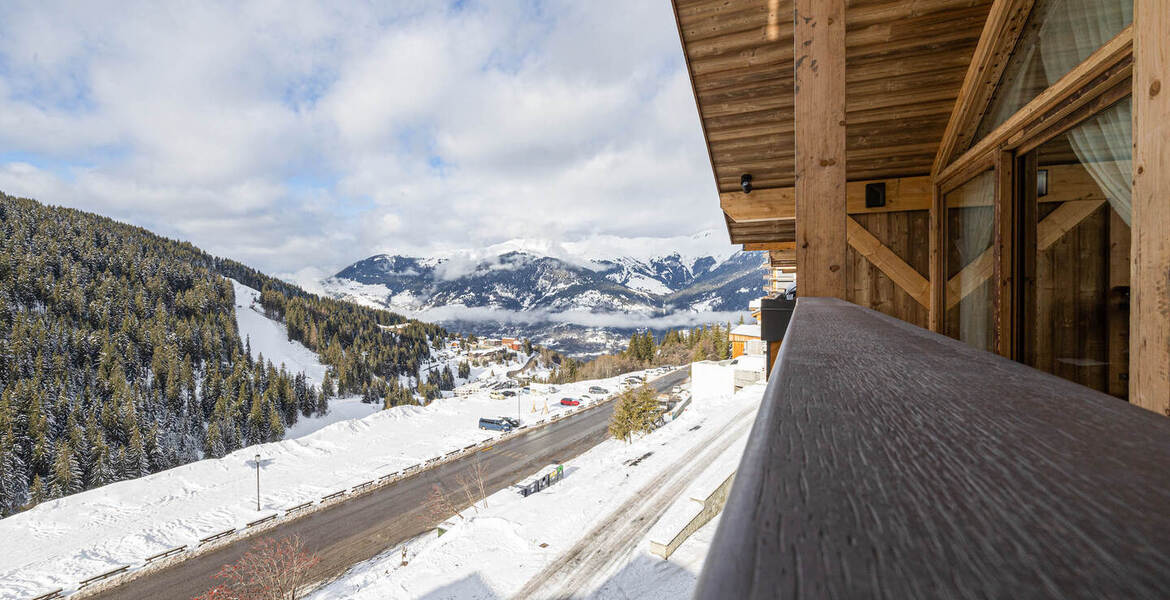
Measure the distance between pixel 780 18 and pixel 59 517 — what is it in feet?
103

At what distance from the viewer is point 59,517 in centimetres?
2023

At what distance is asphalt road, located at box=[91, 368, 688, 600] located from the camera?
50.4 feet

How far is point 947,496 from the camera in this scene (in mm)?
281

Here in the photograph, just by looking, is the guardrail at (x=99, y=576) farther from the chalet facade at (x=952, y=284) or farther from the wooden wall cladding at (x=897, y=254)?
the wooden wall cladding at (x=897, y=254)

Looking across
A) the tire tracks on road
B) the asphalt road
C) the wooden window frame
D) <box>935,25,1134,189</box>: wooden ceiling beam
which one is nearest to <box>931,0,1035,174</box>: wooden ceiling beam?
the wooden window frame

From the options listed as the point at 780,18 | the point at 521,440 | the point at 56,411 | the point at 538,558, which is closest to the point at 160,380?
the point at 56,411

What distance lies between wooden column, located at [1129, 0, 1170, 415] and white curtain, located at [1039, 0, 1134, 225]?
0.54m

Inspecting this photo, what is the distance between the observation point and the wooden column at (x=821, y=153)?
232cm

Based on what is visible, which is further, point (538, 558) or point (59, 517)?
point (59, 517)

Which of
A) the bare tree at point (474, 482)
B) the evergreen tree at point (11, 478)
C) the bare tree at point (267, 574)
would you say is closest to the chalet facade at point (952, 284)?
the bare tree at point (267, 574)

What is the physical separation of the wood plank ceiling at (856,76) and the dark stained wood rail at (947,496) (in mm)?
3457

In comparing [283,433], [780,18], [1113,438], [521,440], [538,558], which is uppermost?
[780,18]

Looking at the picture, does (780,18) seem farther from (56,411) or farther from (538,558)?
(56,411)

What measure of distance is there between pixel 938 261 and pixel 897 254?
18.6 inches
